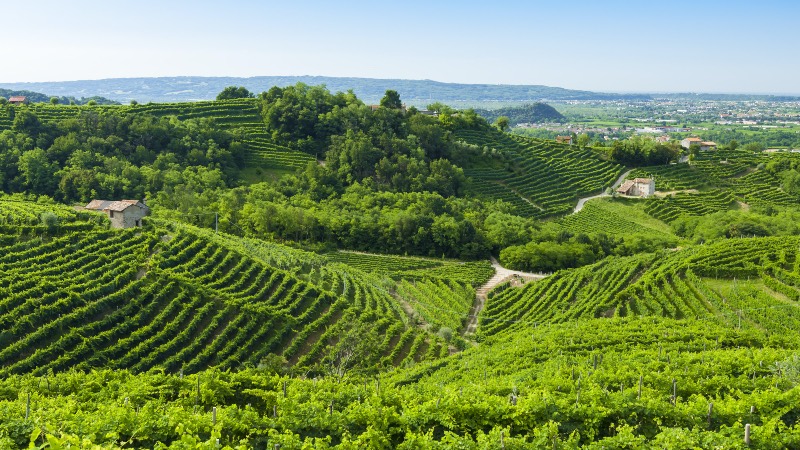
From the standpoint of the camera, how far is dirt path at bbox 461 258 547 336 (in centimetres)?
3785

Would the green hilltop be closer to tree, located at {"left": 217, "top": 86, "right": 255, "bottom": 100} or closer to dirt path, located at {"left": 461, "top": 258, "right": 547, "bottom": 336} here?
dirt path, located at {"left": 461, "top": 258, "right": 547, "bottom": 336}

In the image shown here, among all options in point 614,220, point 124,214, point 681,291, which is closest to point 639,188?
point 614,220

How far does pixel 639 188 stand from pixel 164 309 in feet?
229

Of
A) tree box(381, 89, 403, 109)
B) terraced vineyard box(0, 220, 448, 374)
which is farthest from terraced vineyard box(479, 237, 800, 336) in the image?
tree box(381, 89, 403, 109)

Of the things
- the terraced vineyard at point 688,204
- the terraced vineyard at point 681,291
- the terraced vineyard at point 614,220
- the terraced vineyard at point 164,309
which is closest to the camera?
the terraced vineyard at point 164,309

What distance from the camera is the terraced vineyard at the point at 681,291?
107ft

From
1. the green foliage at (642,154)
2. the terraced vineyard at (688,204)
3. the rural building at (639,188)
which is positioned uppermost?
the green foliage at (642,154)

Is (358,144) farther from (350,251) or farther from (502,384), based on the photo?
(502,384)

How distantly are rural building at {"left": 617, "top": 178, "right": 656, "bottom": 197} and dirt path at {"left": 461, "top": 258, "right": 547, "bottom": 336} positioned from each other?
33.2m

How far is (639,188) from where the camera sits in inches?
3184

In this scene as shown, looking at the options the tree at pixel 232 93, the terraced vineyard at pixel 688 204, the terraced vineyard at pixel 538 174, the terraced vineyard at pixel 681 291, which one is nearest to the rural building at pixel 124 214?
the terraced vineyard at pixel 681 291

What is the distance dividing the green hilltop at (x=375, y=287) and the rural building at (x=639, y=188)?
2.23m

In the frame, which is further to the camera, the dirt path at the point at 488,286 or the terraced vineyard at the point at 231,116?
the terraced vineyard at the point at 231,116

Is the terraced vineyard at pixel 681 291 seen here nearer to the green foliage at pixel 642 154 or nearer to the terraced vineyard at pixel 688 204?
the terraced vineyard at pixel 688 204
